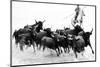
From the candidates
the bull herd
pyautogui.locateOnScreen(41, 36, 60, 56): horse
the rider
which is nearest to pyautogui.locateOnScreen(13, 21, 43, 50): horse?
the bull herd

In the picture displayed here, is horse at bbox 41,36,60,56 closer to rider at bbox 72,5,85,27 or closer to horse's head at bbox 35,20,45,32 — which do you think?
horse's head at bbox 35,20,45,32

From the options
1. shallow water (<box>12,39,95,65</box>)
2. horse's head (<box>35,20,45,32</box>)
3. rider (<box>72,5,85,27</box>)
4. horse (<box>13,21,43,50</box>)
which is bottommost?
shallow water (<box>12,39,95,65</box>)

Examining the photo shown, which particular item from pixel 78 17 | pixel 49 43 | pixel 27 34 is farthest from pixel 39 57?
pixel 78 17

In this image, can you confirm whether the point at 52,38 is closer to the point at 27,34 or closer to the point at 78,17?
the point at 27,34

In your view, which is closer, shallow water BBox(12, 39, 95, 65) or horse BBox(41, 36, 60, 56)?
shallow water BBox(12, 39, 95, 65)

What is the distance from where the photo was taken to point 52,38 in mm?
2637

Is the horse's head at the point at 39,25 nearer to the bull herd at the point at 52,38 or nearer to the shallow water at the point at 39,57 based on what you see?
the bull herd at the point at 52,38

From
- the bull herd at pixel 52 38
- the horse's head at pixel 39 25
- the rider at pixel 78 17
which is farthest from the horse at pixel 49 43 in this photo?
the rider at pixel 78 17

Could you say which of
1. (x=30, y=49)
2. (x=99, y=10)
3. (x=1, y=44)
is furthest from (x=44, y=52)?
(x=99, y=10)

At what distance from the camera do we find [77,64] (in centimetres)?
278

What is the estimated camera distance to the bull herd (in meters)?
2.51

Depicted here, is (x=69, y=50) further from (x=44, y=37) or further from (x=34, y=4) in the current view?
(x=34, y=4)

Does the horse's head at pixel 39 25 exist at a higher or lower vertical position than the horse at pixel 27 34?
higher

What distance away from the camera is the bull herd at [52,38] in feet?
8.24
